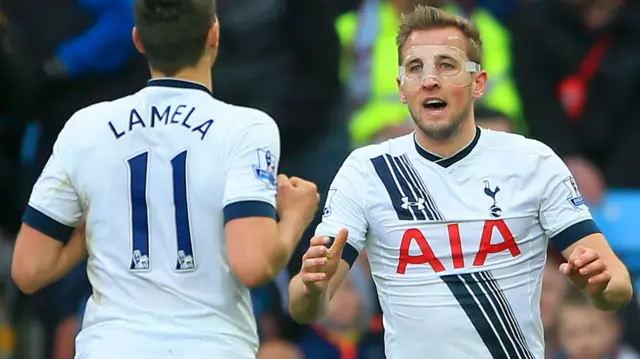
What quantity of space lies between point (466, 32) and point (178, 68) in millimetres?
1005

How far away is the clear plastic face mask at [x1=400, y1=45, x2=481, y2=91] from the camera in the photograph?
4.73 m

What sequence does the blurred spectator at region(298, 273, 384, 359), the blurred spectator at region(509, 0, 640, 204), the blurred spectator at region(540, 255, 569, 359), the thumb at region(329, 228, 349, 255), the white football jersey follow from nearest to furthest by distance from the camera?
the thumb at region(329, 228, 349, 255), the white football jersey, the blurred spectator at region(540, 255, 569, 359), the blurred spectator at region(298, 273, 384, 359), the blurred spectator at region(509, 0, 640, 204)

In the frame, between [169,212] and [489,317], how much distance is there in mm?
1104

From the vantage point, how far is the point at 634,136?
8320 mm

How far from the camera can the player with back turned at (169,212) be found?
4.57 meters

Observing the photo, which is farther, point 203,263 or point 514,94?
point 514,94

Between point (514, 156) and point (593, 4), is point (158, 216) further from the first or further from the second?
point (593, 4)

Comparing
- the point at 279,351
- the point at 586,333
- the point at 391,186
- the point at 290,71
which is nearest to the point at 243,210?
the point at 391,186

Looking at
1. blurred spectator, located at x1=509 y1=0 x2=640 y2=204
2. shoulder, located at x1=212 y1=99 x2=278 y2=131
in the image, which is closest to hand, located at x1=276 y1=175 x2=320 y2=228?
shoulder, located at x1=212 y1=99 x2=278 y2=131

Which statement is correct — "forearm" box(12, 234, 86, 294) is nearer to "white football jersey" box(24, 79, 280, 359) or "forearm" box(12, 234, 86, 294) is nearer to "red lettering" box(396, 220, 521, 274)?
"white football jersey" box(24, 79, 280, 359)

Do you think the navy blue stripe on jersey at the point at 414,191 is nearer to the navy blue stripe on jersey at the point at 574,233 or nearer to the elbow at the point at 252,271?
the navy blue stripe on jersey at the point at 574,233

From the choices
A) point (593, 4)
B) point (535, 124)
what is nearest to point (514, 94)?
point (535, 124)

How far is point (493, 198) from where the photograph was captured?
15.3ft

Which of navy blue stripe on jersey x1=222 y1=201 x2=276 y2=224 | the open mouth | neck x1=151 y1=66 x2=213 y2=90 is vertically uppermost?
neck x1=151 y1=66 x2=213 y2=90
